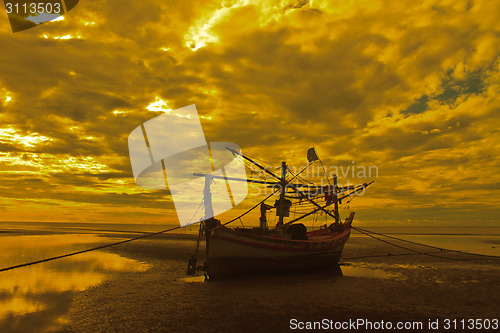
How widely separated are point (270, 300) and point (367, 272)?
37.5ft

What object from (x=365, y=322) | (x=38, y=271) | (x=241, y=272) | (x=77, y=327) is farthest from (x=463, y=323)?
(x=38, y=271)

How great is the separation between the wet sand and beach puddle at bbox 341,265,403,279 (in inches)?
3.2

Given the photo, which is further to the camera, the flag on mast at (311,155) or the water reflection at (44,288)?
the flag on mast at (311,155)

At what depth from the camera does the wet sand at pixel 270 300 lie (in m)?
11.4

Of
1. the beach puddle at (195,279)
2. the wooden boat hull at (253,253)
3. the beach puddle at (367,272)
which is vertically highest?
the wooden boat hull at (253,253)

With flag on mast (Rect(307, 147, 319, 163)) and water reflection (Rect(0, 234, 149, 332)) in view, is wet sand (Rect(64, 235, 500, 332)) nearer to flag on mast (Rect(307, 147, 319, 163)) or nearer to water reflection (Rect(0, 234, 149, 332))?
water reflection (Rect(0, 234, 149, 332))

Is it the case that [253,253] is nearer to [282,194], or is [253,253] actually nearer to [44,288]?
[282,194]

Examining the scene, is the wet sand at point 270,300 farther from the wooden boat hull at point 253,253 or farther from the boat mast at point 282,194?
A: the boat mast at point 282,194

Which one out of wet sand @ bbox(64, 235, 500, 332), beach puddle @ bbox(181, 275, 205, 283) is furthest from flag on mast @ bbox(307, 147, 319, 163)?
beach puddle @ bbox(181, 275, 205, 283)

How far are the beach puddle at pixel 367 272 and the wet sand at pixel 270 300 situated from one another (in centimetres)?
8

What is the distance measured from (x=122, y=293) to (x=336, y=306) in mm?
10619

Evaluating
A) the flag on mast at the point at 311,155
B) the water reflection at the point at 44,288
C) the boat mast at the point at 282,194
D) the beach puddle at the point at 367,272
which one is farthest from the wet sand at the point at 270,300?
the flag on mast at the point at 311,155

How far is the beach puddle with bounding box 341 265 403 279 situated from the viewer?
2088 centimetres

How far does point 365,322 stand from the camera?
1153 cm
